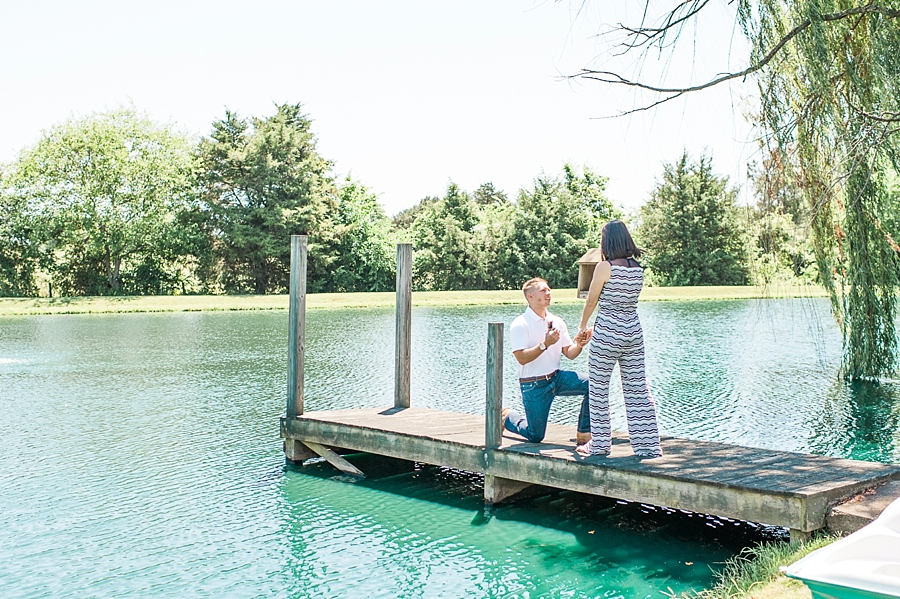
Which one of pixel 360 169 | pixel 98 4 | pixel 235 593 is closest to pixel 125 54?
pixel 98 4

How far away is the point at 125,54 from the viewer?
40000mm

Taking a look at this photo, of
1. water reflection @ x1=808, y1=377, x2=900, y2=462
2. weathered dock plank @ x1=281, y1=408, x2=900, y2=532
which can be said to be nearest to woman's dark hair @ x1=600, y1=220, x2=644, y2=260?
weathered dock plank @ x1=281, y1=408, x2=900, y2=532

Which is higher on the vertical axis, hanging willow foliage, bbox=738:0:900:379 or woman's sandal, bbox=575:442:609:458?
hanging willow foliage, bbox=738:0:900:379

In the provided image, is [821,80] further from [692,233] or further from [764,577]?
[692,233]

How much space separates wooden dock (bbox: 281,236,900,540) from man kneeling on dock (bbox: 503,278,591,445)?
0.65 ft

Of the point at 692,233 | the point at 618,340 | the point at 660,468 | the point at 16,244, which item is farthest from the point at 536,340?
the point at 692,233

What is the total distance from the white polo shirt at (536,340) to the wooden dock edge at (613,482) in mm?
685

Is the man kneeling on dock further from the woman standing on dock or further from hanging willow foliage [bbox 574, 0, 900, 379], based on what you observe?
hanging willow foliage [bbox 574, 0, 900, 379]

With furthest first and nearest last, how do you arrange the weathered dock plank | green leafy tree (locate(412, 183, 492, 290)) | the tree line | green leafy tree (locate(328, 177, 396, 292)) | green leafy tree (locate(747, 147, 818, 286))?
green leafy tree (locate(412, 183, 492, 290)) < green leafy tree (locate(328, 177, 396, 292)) < the tree line < green leafy tree (locate(747, 147, 818, 286)) < the weathered dock plank

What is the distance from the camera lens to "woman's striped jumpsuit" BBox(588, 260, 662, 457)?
20.6 feet

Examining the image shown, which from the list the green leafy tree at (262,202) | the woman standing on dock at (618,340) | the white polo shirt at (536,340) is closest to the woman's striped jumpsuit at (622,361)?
the woman standing on dock at (618,340)

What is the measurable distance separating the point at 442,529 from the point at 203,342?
16352 millimetres

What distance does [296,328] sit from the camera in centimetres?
914

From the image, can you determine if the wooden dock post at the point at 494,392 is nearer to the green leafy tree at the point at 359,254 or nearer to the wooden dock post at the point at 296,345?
the wooden dock post at the point at 296,345
